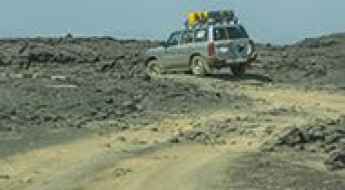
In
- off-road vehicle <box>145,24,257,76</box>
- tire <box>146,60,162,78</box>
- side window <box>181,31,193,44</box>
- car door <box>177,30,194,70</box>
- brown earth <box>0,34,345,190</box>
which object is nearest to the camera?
brown earth <box>0,34,345,190</box>

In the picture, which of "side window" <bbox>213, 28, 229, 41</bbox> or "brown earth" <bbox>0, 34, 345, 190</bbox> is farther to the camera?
"side window" <bbox>213, 28, 229, 41</bbox>

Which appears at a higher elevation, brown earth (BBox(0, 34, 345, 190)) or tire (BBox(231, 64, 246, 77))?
brown earth (BBox(0, 34, 345, 190))

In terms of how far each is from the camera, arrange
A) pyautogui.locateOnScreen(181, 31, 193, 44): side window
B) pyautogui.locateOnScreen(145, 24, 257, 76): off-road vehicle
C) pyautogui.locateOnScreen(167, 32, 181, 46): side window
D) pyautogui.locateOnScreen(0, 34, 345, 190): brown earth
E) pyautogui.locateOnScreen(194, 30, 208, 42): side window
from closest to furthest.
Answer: pyautogui.locateOnScreen(0, 34, 345, 190): brown earth
pyautogui.locateOnScreen(145, 24, 257, 76): off-road vehicle
pyautogui.locateOnScreen(194, 30, 208, 42): side window
pyautogui.locateOnScreen(181, 31, 193, 44): side window
pyautogui.locateOnScreen(167, 32, 181, 46): side window

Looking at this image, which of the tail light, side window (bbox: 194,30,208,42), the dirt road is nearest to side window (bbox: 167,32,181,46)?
side window (bbox: 194,30,208,42)

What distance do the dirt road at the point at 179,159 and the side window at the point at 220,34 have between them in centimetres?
937

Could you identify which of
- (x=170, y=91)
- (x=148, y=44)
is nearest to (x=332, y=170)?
(x=170, y=91)

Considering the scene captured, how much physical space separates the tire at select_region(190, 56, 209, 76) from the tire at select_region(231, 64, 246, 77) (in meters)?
0.98

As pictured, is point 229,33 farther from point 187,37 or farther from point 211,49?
point 187,37

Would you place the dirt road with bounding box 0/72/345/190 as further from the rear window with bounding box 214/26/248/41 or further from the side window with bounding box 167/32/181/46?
the side window with bounding box 167/32/181/46

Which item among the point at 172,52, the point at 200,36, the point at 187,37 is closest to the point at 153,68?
the point at 172,52

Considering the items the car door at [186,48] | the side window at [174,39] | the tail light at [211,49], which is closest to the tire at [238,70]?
the tail light at [211,49]

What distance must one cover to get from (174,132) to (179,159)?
11.7ft

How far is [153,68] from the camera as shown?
32.0m

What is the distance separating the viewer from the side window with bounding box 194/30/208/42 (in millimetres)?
29375
